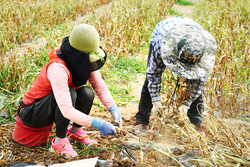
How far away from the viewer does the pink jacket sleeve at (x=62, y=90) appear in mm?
1476

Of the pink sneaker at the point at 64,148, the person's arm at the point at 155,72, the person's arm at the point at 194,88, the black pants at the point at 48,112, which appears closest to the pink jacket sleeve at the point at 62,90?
the black pants at the point at 48,112

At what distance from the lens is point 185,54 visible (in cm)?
153

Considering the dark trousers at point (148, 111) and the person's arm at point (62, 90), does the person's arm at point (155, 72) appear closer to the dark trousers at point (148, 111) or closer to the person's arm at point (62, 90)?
the dark trousers at point (148, 111)

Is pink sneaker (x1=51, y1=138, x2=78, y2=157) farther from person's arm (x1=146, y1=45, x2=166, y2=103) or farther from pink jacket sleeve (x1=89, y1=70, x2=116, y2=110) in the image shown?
person's arm (x1=146, y1=45, x2=166, y2=103)

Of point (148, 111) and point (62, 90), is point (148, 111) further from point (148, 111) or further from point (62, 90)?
point (62, 90)

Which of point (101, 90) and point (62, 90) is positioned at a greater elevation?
point (62, 90)

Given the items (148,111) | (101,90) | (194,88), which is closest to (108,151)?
(101,90)

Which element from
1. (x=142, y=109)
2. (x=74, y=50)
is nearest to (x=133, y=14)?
(x=142, y=109)

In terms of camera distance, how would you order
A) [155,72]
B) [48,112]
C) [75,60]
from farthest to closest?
[155,72] < [48,112] < [75,60]

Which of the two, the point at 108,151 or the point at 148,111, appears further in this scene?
the point at 148,111

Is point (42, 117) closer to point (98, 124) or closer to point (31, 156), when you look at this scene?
point (31, 156)

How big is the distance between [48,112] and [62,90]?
0.28 m

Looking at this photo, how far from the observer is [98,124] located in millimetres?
1540

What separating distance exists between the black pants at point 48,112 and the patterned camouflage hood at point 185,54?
715mm
